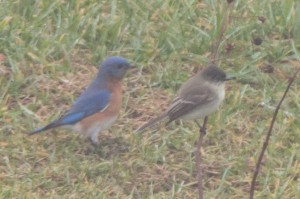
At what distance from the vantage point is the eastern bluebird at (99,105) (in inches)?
277

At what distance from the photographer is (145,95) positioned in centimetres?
772

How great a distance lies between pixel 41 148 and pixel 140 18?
1934 millimetres

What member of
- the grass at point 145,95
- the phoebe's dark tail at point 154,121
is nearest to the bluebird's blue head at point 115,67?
the grass at point 145,95

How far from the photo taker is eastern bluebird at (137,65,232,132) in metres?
6.79

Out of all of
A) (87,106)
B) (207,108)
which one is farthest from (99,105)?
(207,108)

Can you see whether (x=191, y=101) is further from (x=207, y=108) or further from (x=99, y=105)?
(x=99, y=105)

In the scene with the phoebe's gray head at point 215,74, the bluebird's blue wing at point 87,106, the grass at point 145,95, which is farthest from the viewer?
the bluebird's blue wing at point 87,106

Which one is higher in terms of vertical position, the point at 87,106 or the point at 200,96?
the point at 200,96

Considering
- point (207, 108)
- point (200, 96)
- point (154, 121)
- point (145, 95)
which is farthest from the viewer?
point (145, 95)

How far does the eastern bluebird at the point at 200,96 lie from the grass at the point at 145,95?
0.86ft

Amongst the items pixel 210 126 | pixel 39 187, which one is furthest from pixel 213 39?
pixel 39 187

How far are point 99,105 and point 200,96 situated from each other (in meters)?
0.77

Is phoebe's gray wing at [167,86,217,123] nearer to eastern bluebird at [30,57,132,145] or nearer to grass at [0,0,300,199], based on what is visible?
grass at [0,0,300,199]

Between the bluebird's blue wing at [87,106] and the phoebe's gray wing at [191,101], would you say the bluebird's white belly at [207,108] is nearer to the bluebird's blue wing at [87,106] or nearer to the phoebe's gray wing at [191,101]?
the phoebe's gray wing at [191,101]
